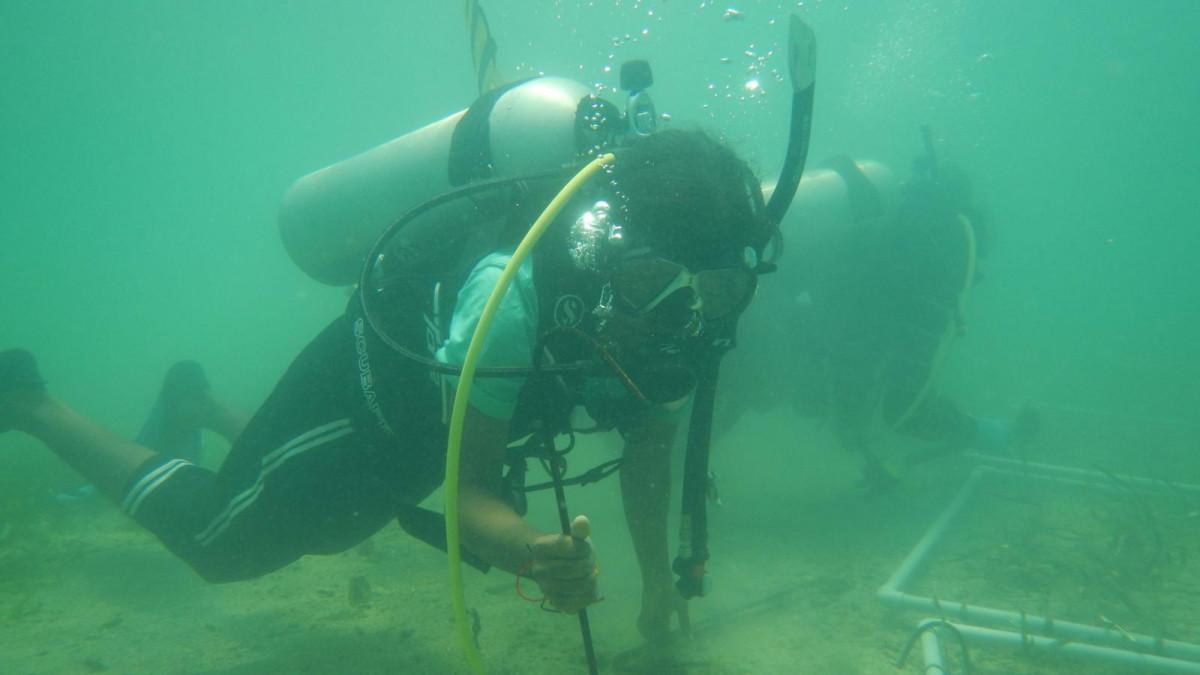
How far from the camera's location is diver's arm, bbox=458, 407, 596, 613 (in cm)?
172

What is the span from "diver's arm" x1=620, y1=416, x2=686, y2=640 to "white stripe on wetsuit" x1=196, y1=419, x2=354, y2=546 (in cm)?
143

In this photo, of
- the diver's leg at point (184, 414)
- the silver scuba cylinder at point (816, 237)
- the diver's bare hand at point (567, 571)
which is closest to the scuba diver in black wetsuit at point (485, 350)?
the diver's bare hand at point (567, 571)

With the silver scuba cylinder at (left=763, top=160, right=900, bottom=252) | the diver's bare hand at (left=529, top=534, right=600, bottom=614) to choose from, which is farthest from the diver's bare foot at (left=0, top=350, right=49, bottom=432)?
the silver scuba cylinder at (left=763, top=160, right=900, bottom=252)

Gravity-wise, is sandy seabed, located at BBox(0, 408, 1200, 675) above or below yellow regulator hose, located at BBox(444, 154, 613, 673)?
below

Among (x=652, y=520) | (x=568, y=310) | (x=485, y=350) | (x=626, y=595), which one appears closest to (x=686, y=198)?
(x=568, y=310)

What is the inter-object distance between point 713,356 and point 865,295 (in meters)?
3.72

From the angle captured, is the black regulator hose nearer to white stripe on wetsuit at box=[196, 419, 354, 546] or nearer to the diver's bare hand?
the diver's bare hand

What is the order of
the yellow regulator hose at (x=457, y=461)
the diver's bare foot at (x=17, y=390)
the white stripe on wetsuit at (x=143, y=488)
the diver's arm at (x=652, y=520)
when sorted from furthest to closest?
the diver's bare foot at (x=17, y=390)
the white stripe on wetsuit at (x=143, y=488)
the diver's arm at (x=652, y=520)
the yellow regulator hose at (x=457, y=461)

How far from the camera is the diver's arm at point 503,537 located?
1721mm

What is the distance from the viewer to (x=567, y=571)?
67.6 inches

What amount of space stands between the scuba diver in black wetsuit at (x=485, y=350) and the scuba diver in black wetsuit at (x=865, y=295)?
2.87 m

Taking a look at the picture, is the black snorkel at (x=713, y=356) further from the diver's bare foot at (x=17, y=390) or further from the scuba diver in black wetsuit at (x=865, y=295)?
the diver's bare foot at (x=17, y=390)

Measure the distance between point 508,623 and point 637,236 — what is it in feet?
8.53

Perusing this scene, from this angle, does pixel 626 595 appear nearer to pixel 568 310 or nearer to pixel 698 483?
pixel 698 483
